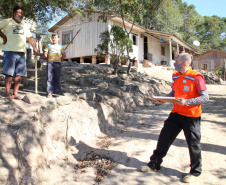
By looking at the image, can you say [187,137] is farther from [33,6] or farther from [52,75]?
[33,6]

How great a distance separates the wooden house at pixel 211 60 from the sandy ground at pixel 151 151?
20.5 m

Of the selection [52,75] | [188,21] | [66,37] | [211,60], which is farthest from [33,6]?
[188,21]

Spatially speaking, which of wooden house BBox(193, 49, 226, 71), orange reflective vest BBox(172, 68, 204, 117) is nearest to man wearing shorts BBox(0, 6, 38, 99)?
orange reflective vest BBox(172, 68, 204, 117)

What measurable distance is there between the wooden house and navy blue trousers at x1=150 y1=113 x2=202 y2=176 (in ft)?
73.6

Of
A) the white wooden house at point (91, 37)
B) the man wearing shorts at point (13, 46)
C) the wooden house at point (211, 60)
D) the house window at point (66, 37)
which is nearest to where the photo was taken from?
the man wearing shorts at point (13, 46)

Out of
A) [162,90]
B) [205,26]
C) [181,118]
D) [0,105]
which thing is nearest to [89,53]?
[162,90]

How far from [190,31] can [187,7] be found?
4.93 m

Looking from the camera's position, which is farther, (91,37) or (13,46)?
(91,37)

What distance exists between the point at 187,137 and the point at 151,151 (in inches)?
37.0

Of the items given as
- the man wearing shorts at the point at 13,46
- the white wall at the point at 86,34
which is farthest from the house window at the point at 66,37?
the man wearing shorts at the point at 13,46

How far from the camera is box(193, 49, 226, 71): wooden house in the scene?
22.9 meters

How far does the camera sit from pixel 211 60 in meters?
23.4

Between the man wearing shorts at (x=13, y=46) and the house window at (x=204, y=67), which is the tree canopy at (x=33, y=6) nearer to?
the man wearing shorts at (x=13, y=46)

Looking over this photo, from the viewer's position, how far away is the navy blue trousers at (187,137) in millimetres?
2455
